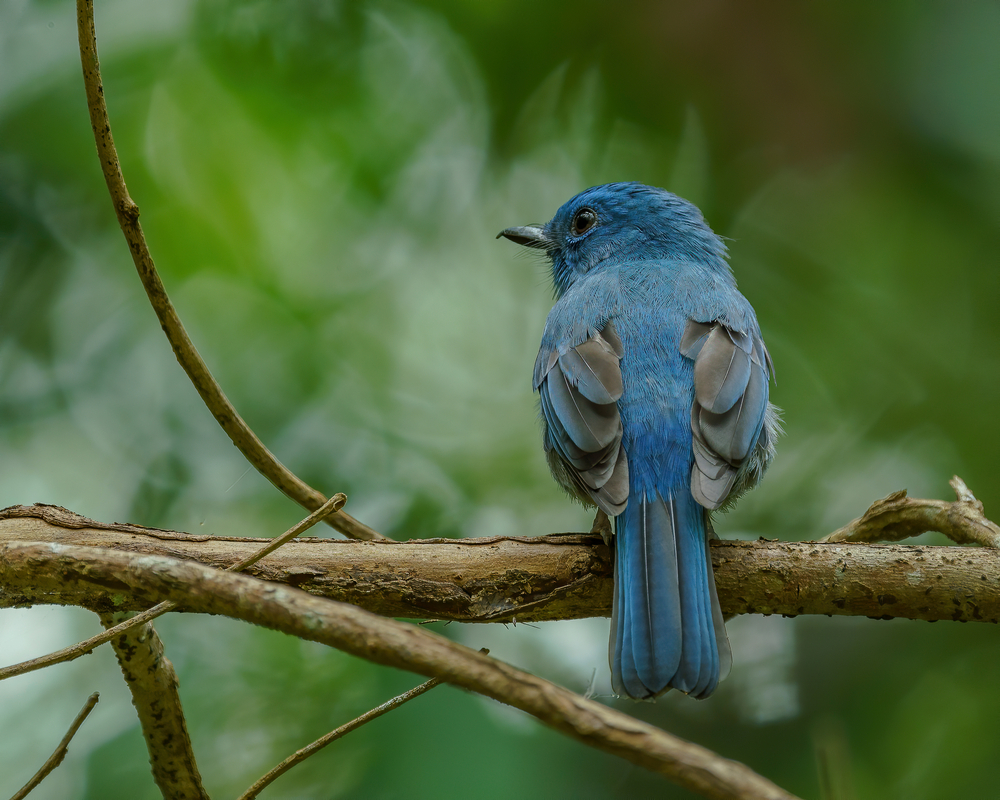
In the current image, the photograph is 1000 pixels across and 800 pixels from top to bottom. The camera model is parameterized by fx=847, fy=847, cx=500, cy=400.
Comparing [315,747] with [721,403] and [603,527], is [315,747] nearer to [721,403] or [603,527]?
[603,527]

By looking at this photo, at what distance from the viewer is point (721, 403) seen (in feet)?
10.8

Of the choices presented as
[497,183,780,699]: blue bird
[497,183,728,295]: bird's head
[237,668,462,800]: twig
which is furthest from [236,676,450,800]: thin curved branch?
[497,183,728,295]: bird's head

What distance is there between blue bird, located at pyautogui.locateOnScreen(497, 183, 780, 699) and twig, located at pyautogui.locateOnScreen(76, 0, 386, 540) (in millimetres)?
1142

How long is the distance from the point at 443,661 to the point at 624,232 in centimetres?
363

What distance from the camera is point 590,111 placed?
5699 millimetres

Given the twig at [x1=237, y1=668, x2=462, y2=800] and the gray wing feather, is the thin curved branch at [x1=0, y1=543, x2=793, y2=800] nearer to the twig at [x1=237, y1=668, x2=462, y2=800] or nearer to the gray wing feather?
the twig at [x1=237, y1=668, x2=462, y2=800]

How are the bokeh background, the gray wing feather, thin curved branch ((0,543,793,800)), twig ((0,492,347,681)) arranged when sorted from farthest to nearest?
the bokeh background, the gray wing feather, twig ((0,492,347,681)), thin curved branch ((0,543,793,800))

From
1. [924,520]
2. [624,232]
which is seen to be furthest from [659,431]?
[624,232]

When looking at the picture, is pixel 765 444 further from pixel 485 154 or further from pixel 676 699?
pixel 485 154

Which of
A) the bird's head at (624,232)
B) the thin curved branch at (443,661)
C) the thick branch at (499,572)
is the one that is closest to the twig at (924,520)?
the thick branch at (499,572)

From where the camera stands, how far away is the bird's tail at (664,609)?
2.69 metres

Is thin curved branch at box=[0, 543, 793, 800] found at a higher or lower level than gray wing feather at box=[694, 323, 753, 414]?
lower

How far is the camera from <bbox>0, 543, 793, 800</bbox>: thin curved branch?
147cm

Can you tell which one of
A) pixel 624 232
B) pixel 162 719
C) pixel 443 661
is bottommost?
pixel 443 661
